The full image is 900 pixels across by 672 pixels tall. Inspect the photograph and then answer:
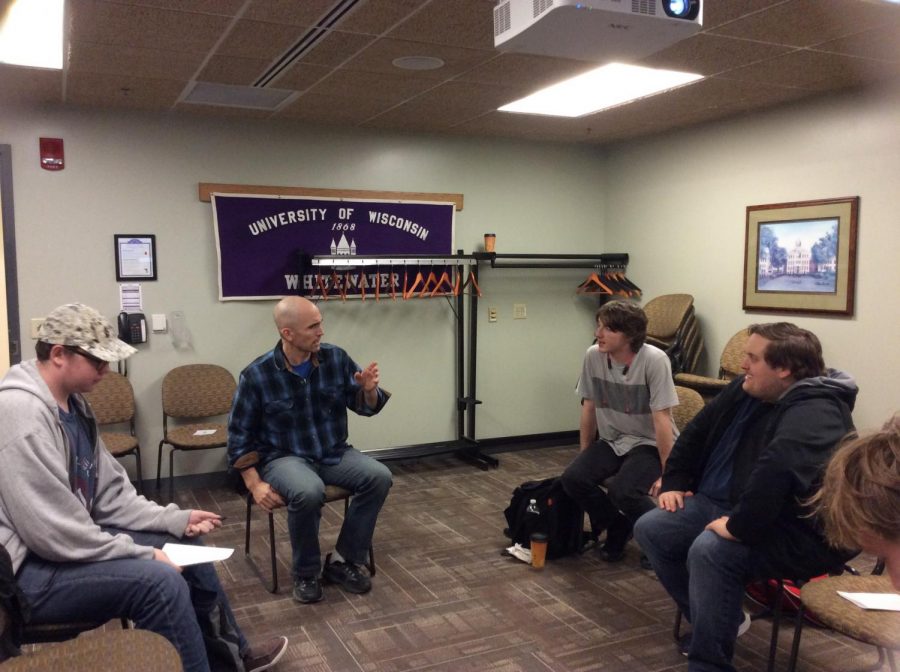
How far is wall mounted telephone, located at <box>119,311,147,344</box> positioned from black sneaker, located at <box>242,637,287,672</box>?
2512 millimetres

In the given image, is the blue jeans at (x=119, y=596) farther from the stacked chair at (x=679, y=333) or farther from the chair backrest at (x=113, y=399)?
the stacked chair at (x=679, y=333)

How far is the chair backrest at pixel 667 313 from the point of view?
492 cm

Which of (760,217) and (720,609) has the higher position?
(760,217)

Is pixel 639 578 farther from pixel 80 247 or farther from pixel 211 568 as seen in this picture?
Answer: pixel 80 247

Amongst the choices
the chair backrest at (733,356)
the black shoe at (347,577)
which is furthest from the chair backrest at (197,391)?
the chair backrest at (733,356)

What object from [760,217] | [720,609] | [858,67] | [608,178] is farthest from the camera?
[608,178]

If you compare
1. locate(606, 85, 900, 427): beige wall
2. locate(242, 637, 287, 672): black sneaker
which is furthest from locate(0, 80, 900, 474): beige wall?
locate(242, 637, 287, 672): black sneaker

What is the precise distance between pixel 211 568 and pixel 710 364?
3.72 m

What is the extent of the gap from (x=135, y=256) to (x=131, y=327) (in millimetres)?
438

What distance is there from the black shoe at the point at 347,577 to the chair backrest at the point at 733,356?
2.58 metres

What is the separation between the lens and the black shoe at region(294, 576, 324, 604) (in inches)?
120

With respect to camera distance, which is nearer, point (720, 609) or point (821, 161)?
point (720, 609)

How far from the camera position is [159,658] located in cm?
159

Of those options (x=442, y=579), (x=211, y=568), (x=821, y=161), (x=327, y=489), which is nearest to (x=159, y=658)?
(x=211, y=568)
